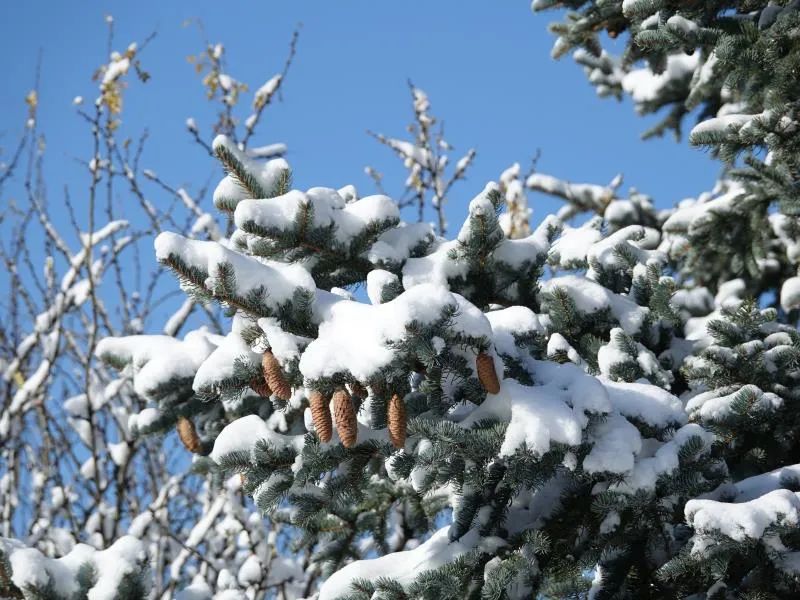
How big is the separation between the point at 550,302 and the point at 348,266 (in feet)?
2.61

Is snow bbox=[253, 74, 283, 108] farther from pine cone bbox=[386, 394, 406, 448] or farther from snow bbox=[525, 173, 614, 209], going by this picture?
pine cone bbox=[386, 394, 406, 448]

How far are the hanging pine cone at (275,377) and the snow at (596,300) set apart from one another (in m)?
1.16

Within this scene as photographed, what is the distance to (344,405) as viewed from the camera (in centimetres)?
214

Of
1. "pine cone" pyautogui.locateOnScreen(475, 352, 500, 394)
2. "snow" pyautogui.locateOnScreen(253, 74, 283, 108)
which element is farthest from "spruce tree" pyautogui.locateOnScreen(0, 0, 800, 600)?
"snow" pyautogui.locateOnScreen(253, 74, 283, 108)

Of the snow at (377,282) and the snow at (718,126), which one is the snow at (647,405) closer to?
the snow at (377,282)

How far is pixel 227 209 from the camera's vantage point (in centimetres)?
264

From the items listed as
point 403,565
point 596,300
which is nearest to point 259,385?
point 403,565

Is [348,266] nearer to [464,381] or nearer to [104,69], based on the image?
[464,381]

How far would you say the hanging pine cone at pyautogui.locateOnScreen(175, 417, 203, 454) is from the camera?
267 cm

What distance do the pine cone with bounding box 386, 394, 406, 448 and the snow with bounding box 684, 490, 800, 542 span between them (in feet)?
2.69

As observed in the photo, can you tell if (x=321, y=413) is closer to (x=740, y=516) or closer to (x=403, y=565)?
(x=403, y=565)

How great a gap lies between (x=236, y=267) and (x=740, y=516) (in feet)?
4.98

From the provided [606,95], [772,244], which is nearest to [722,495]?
[772,244]

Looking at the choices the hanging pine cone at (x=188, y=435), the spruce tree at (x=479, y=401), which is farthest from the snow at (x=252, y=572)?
the hanging pine cone at (x=188, y=435)
